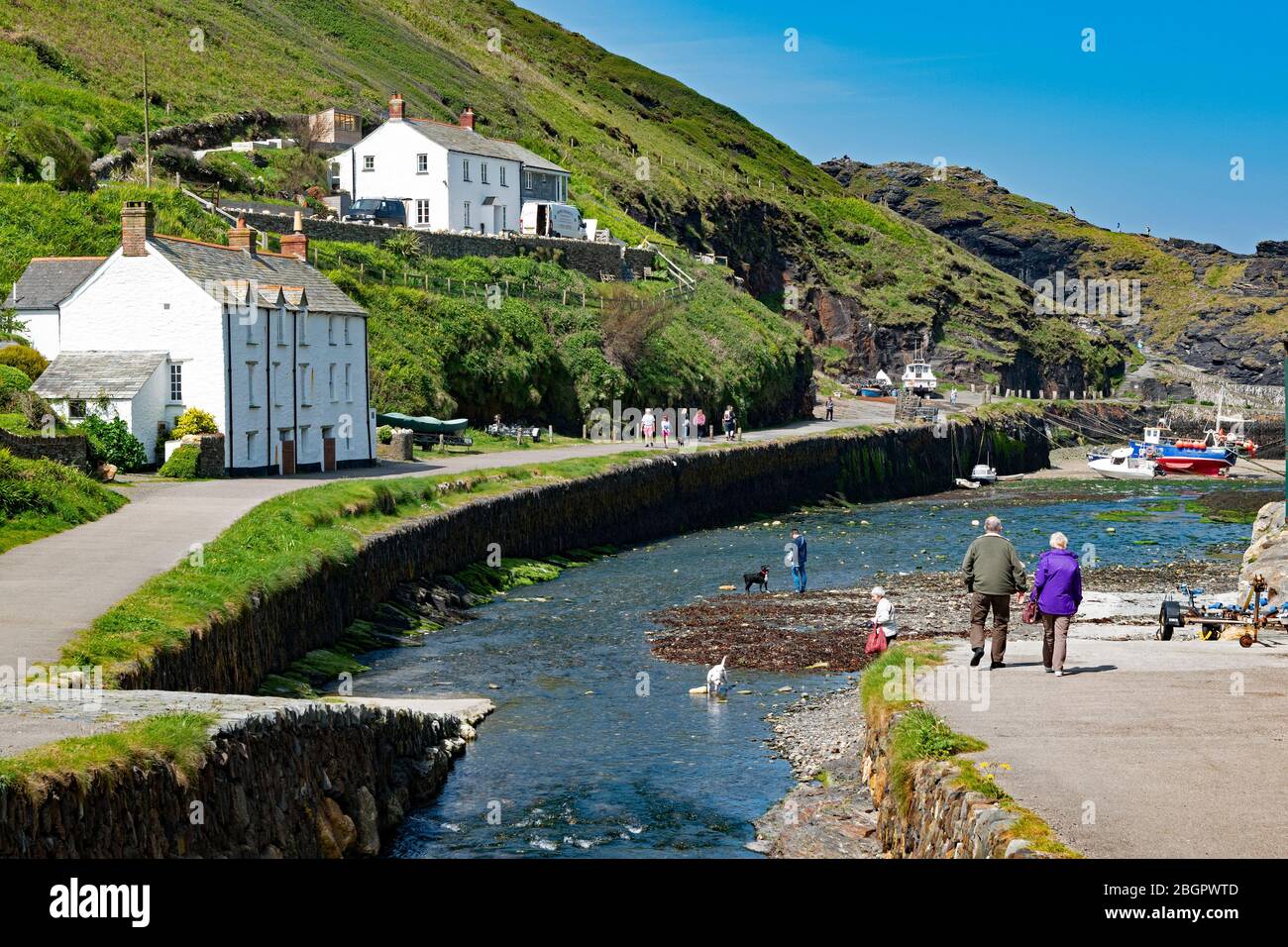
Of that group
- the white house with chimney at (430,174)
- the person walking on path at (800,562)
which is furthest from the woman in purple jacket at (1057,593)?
the white house with chimney at (430,174)

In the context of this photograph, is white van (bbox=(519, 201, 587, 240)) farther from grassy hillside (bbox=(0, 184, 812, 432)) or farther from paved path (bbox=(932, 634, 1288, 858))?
paved path (bbox=(932, 634, 1288, 858))

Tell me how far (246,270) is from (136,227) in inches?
191

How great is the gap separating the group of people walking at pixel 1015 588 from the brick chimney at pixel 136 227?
105ft

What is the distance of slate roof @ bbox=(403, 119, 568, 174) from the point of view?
87.3 meters

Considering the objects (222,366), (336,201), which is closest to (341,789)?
(222,366)

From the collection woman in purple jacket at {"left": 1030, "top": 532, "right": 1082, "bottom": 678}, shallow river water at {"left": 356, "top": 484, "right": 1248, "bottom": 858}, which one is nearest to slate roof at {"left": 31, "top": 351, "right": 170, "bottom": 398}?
shallow river water at {"left": 356, "top": 484, "right": 1248, "bottom": 858}

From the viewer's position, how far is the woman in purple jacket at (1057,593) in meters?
19.0

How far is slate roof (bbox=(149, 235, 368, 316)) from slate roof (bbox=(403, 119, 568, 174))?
115 feet

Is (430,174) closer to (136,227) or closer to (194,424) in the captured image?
(136,227)

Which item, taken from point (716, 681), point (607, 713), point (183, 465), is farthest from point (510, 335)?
point (607, 713)

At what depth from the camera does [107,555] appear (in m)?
27.4

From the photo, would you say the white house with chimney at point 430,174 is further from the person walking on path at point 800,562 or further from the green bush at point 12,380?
the person walking on path at point 800,562

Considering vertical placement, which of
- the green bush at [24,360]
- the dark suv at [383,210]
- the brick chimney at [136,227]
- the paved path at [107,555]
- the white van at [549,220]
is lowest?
the paved path at [107,555]
